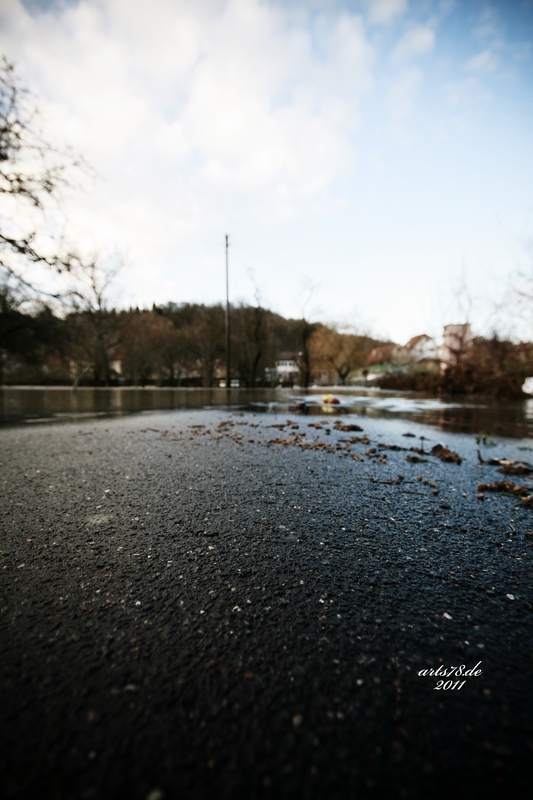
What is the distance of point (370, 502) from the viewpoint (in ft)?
9.35

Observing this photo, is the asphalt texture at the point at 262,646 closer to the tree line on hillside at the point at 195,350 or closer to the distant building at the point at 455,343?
the distant building at the point at 455,343

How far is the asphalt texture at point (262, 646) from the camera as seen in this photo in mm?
856

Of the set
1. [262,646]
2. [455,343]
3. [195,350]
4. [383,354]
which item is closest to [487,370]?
[455,343]

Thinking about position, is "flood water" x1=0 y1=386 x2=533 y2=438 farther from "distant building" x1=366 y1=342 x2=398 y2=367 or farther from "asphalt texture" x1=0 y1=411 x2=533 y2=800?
"distant building" x1=366 y1=342 x2=398 y2=367

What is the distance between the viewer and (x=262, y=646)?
1.27 meters

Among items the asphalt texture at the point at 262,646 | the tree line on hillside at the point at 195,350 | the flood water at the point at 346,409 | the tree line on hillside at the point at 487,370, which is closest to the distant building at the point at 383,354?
the tree line on hillside at the point at 195,350

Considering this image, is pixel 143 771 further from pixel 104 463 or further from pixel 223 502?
pixel 104 463

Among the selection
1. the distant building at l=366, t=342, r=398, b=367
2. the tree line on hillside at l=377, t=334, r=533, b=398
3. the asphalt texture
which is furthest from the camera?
the distant building at l=366, t=342, r=398, b=367

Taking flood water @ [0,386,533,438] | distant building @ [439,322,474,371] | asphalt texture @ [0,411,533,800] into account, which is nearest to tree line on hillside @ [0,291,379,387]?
flood water @ [0,386,533,438]

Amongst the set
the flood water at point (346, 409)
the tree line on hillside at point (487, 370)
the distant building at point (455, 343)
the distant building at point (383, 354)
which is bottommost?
the flood water at point (346, 409)

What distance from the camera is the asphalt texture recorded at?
2.81ft

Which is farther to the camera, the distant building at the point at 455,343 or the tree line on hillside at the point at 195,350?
the tree line on hillside at the point at 195,350

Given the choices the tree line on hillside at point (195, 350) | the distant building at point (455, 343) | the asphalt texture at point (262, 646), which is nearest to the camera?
the asphalt texture at point (262, 646)

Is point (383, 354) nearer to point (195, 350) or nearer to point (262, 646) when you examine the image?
point (195, 350)
